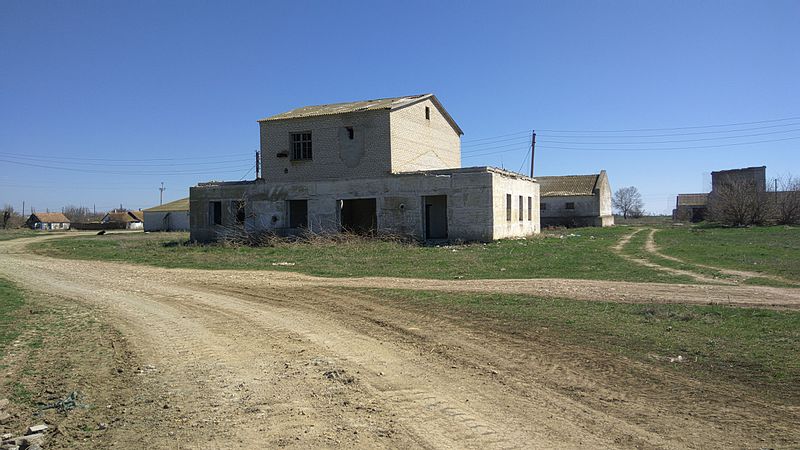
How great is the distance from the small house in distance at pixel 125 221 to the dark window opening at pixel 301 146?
6151cm

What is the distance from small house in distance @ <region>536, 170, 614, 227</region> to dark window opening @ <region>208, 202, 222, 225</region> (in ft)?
108

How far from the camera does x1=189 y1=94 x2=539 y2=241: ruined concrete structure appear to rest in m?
30.0

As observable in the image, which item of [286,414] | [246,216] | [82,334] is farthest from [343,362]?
[246,216]

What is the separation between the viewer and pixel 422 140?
117 ft

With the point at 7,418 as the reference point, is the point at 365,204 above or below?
above

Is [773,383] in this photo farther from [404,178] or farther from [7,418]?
[404,178]

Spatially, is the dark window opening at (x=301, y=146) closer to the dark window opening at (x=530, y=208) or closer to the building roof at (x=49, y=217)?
the dark window opening at (x=530, y=208)

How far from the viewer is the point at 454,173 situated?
30000 mm

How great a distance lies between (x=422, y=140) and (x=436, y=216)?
4.85 metres

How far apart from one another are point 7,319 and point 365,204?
26.7m

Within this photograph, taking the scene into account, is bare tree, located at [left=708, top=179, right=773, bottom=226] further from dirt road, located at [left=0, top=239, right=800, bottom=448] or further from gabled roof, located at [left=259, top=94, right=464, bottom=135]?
dirt road, located at [left=0, top=239, right=800, bottom=448]

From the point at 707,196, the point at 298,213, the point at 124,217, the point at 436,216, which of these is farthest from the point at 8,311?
the point at 124,217

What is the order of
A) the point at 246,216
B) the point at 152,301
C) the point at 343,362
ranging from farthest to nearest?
the point at 246,216 → the point at 152,301 → the point at 343,362

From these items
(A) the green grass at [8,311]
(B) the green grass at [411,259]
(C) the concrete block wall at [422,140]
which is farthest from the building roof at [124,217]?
(A) the green grass at [8,311]
